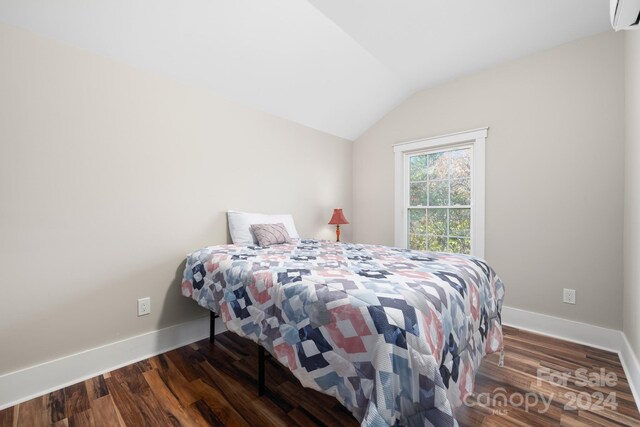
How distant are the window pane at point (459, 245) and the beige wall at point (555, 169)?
0.21m

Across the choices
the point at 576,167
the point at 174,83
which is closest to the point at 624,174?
the point at 576,167

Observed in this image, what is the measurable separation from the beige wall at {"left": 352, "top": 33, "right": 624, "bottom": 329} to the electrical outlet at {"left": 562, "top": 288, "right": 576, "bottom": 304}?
34mm

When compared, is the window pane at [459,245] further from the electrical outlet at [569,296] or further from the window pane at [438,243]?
the electrical outlet at [569,296]

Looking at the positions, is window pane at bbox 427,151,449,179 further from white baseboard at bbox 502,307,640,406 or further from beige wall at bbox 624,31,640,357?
white baseboard at bbox 502,307,640,406

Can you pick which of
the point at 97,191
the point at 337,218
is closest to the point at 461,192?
the point at 337,218

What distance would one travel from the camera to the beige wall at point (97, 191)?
62.4 inches

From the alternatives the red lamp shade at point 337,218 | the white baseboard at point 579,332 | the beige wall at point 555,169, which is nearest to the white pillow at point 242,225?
the red lamp shade at point 337,218

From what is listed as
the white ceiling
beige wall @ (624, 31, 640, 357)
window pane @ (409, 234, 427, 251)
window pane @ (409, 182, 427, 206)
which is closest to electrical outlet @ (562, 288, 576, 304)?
beige wall @ (624, 31, 640, 357)

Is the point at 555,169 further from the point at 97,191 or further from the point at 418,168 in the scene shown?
the point at 97,191

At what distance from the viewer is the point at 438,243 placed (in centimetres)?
324

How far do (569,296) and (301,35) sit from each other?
314cm

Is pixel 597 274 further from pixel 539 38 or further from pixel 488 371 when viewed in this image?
pixel 539 38

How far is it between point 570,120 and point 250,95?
2836 mm

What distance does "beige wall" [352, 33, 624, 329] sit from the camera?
7.18ft
